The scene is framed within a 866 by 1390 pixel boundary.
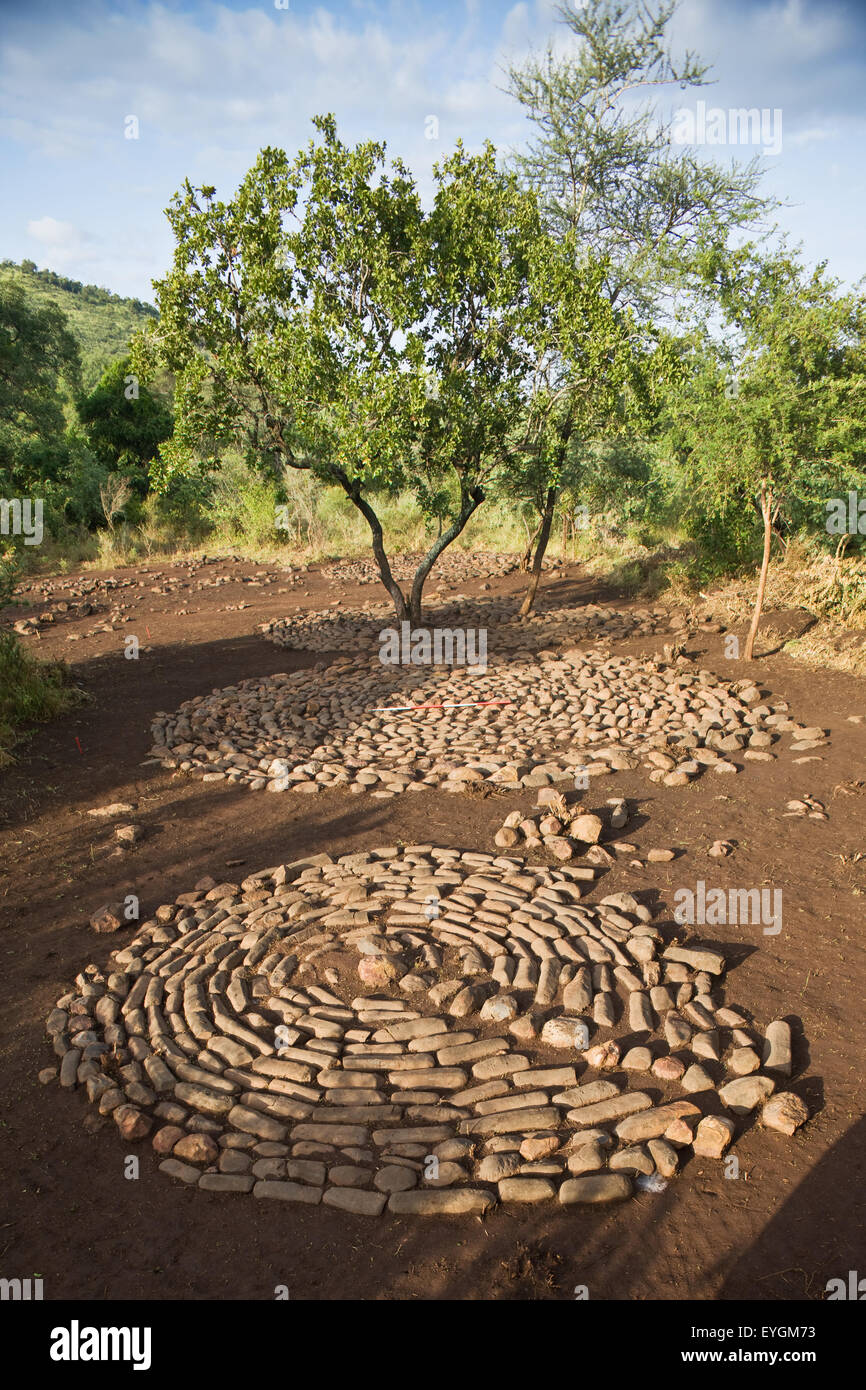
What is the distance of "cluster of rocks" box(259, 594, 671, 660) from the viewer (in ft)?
36.6

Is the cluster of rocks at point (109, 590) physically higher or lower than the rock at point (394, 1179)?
higher

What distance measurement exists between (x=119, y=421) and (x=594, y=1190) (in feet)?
76.2

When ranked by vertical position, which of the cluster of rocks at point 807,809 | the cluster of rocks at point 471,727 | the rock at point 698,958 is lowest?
the rock at point 698,958

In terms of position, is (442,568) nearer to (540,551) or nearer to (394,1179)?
(540,551)

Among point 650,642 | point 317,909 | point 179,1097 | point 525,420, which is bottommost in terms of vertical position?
point 179,1097

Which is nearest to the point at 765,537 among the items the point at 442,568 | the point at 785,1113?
the point at 785,1113

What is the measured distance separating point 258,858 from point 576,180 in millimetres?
11781

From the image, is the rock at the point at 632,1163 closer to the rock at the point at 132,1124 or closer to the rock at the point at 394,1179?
the rock at the point at 394,1179

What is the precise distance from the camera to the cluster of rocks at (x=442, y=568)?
51.1 ft

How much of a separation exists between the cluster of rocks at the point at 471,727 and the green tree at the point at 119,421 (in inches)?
601

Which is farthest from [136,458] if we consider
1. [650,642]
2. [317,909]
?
[317,909]

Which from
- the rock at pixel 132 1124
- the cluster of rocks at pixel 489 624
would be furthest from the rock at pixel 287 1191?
the cluster of rocks at pixel 489 624
